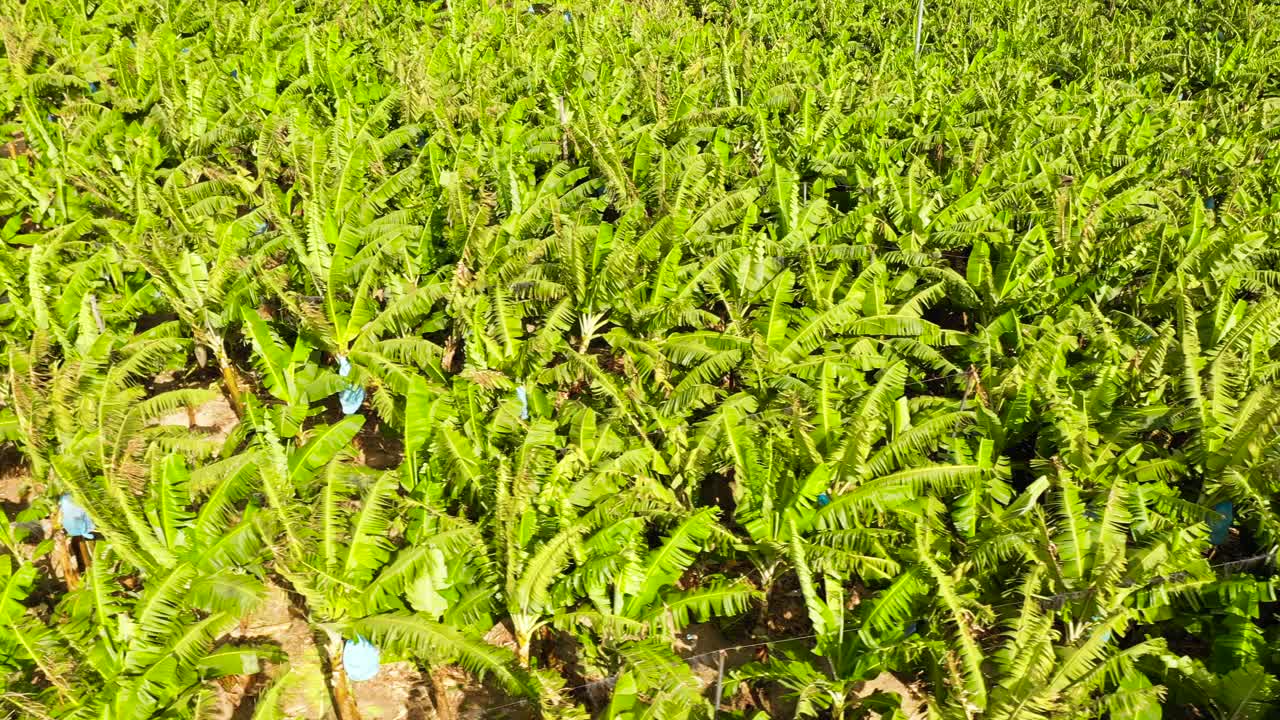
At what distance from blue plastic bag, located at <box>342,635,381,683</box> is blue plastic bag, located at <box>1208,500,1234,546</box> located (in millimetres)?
5599

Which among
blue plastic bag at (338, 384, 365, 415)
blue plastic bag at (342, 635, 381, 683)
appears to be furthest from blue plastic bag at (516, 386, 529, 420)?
blue plastic bag at (342, 635, 381, 683)

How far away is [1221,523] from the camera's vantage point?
235 inches

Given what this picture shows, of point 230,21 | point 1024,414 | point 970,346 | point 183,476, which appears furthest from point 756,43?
point 183,476

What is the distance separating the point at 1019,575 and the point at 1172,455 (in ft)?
7.28

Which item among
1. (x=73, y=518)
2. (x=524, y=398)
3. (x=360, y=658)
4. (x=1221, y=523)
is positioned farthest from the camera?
(x=524, y=398)

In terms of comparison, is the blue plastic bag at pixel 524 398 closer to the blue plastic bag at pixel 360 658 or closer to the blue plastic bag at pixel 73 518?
the blue plastic bag at pixel 360 658

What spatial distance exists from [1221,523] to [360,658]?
19.1ft

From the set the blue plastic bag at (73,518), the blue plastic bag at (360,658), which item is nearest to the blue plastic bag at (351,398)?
the blue plastic bag at (73,518)

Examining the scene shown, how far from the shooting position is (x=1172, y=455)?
6699 mm

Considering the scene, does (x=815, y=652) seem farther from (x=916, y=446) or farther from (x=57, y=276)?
(x=57, y=276)

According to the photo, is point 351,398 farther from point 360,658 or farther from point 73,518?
point 360,658

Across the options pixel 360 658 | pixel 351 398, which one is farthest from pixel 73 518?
pixel 360 658

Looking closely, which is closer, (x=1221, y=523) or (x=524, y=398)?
(x=1221, y=523)

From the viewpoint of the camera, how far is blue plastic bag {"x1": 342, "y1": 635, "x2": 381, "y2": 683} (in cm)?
517
